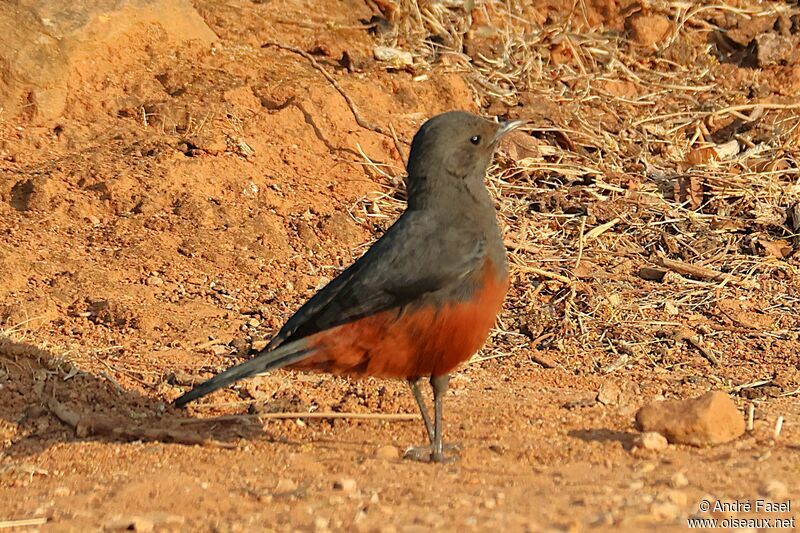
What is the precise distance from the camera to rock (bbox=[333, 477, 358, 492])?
4.40m

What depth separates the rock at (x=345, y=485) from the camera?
4.40m

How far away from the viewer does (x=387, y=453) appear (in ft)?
16.9

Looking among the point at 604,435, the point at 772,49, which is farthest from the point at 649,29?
the point at 604,435

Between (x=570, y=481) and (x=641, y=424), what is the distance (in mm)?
764

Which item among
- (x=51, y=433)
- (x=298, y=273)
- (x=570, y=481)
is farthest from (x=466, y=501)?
(x=298, y=273)

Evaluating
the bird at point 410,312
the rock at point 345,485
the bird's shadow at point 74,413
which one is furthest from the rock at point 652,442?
the bird's shadow at point 74,413

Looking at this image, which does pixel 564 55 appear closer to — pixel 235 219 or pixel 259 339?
pixel 235 219

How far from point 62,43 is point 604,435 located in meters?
5.20

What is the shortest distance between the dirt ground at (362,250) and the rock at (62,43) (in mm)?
47

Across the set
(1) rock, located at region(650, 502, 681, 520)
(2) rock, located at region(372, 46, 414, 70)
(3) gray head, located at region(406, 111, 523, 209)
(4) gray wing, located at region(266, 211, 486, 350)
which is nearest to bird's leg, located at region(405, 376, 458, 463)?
(4) gray wing, located at region(266, 211, 486, 350)

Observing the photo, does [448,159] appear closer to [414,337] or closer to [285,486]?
[414,337]

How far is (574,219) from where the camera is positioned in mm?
8188

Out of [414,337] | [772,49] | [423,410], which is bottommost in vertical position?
[423,410]

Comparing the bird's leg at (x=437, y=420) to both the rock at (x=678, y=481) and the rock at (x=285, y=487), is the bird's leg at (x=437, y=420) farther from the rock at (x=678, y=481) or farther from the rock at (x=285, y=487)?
the rock at (x=678, y=481)
